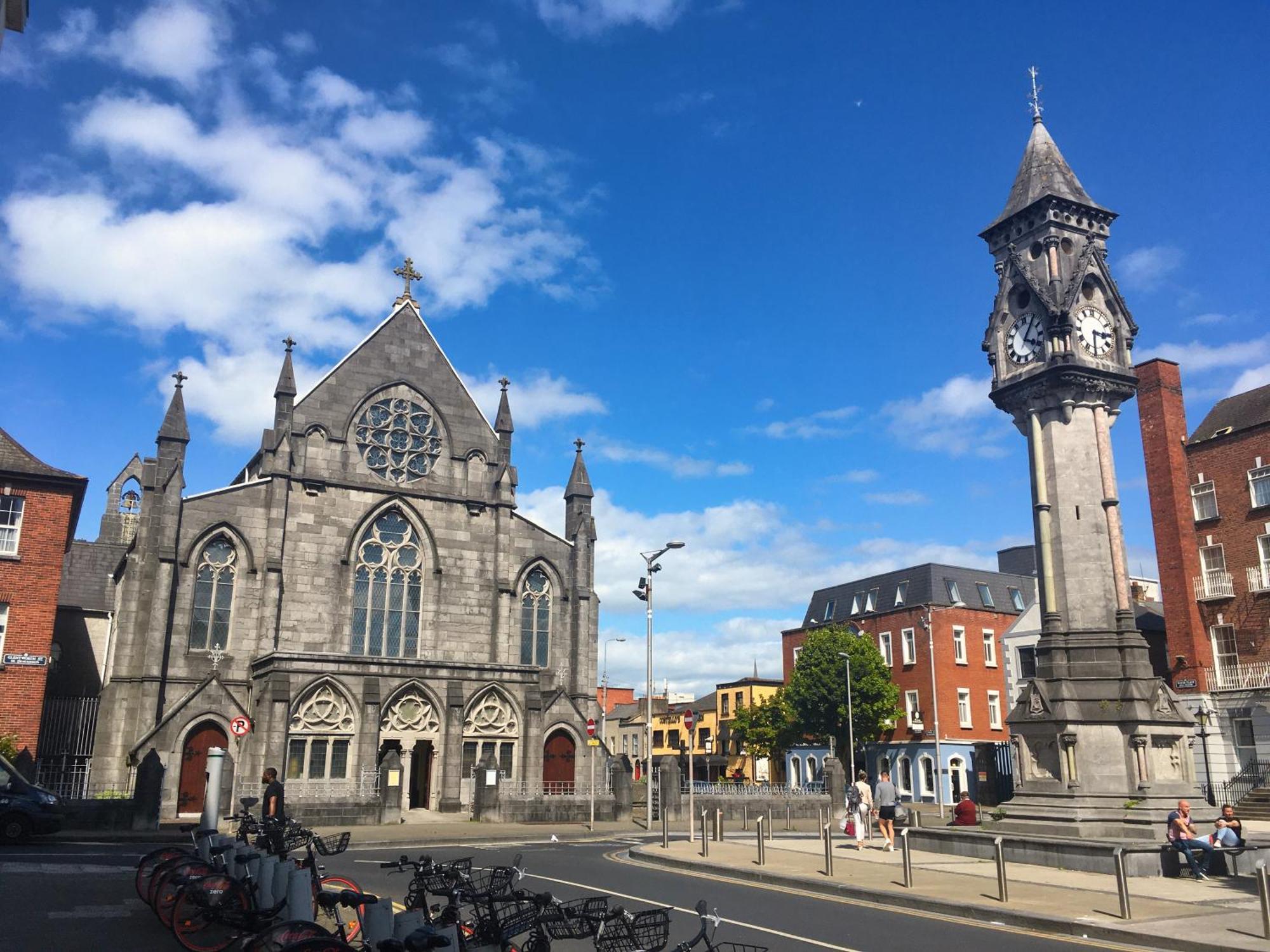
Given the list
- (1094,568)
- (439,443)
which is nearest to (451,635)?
(439,443)

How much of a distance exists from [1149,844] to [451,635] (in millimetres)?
28536

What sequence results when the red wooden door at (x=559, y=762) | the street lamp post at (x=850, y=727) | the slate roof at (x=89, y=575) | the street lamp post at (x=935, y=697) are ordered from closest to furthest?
the red wooden door at (x=559, y=762) < the slate roof at (x=89, y=575) < the street lamp post at (x=850, y=727) < the street lamp post at (x=935, y=697)

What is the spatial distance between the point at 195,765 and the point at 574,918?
32157 mm

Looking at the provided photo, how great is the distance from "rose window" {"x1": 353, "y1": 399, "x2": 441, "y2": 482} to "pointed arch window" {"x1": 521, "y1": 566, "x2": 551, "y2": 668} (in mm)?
6691

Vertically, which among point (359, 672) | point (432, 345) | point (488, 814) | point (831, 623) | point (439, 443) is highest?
point (432, 345)

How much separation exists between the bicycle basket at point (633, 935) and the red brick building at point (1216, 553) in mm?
34340

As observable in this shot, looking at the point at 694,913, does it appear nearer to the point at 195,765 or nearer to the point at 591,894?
the point at 591,894

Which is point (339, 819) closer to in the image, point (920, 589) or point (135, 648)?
point (135, 648)

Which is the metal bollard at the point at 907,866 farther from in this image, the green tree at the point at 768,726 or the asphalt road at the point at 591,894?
the green tree at the point at 768,726

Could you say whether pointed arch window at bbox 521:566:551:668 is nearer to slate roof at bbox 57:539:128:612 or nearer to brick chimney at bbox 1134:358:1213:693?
slate roof at bbox 57:539:128:612

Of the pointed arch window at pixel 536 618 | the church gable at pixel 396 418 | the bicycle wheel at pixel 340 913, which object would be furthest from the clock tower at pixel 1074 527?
the church gable at pixel 396 418

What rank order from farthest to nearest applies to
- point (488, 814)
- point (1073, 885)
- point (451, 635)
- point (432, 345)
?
point (432, 345), point (451, 635), point (488, 814), point (1073, 885)

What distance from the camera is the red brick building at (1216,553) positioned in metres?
37.2

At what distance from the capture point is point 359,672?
125 ft
